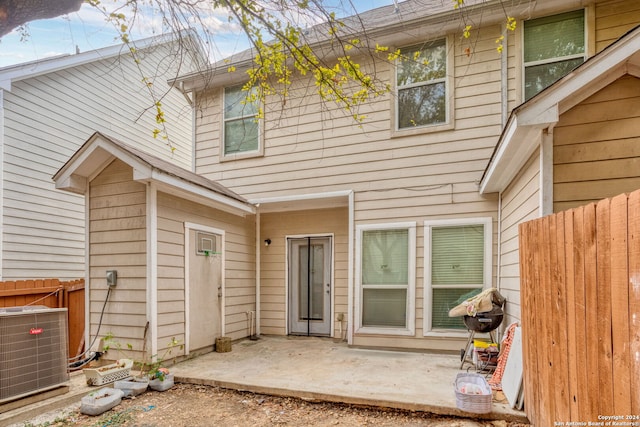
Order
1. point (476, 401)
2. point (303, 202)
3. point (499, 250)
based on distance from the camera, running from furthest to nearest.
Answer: point (303, 202)
point (499, 250)
point (476, 401)

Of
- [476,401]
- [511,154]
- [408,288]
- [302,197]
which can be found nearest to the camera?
[476,401]

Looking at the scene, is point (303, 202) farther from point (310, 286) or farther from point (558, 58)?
point (558, 58)

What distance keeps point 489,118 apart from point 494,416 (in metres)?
3.74

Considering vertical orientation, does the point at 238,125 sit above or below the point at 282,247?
above

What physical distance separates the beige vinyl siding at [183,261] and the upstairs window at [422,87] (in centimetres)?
324

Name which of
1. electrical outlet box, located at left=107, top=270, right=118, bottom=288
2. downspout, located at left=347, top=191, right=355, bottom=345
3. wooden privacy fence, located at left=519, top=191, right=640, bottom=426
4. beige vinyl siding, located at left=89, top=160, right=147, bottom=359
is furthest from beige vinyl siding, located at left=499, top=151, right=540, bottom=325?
electrical outlet box, located at left=107, top=270, right=118, bottom=288

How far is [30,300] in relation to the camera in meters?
5.25

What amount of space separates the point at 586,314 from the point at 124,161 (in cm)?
468

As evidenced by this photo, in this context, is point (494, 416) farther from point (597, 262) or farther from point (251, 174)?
point (251, 174)

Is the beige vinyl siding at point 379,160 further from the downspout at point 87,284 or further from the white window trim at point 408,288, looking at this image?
the downspout at point 87,284

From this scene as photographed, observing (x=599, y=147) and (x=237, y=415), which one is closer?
(x=599, y=147)

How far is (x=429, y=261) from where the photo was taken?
508 centimetres

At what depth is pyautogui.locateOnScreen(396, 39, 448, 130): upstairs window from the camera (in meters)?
5.21

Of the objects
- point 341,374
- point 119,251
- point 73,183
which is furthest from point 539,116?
point 73,183
